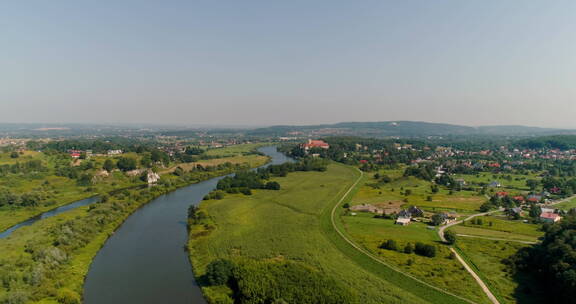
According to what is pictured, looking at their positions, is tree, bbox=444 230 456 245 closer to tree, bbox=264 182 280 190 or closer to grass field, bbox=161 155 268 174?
tree, bbox=264 182 280 190

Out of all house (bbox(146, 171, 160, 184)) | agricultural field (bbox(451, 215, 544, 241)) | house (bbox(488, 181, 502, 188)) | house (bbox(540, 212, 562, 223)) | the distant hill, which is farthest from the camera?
the distant hill

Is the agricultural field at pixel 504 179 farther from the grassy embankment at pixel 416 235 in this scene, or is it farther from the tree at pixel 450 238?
the tree at pixel 450 238

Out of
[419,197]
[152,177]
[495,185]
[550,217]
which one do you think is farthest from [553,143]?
[152,177]

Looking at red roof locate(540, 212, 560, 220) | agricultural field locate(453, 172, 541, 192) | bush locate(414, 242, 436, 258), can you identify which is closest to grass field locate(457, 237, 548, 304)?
bush locate(414, 242, 436, 258)

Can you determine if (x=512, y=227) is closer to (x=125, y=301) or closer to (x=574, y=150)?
(x=125, y=301)

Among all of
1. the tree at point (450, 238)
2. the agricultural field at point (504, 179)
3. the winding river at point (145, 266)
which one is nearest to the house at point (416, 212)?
the tree at point (450, 238)

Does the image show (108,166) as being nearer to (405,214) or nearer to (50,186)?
(50,186)

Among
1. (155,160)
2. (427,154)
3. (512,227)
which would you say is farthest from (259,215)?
(427,154)
